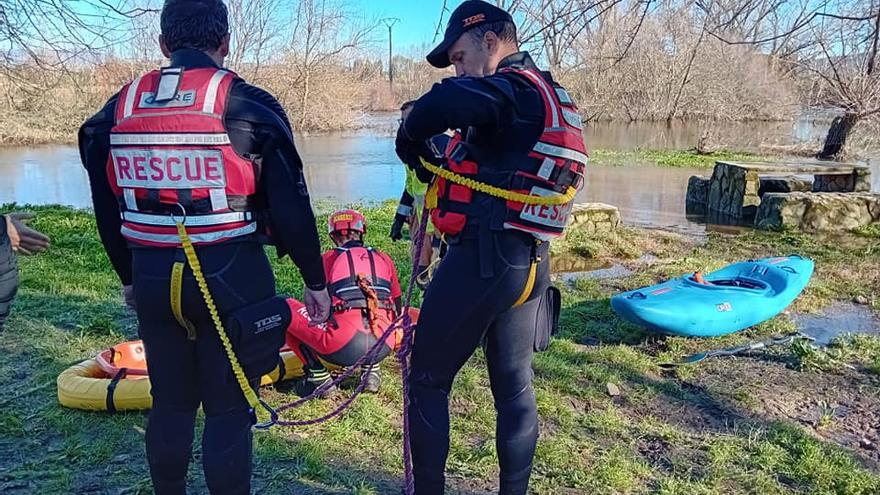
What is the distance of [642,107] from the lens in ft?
95.3

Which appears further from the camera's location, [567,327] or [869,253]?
[869,253]

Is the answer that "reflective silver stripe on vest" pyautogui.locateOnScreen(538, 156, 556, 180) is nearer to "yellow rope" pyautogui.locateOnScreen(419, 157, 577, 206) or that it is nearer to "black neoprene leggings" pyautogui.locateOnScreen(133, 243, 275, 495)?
"yellow rope" pyautogui.locateOnScreen(419, 157, 577, 206)

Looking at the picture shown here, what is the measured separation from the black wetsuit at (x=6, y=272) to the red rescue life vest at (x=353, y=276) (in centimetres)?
175

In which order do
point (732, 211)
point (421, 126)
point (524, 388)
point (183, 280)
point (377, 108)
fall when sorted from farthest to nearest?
point (377, 108)
point (732, 211)
point (524, 388)
point (421, 126)
point (183, 280)

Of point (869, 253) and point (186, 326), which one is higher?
point (186, 326)

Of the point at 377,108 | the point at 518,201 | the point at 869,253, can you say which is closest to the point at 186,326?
the point at 518,201

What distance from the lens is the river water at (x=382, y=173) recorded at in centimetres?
1454

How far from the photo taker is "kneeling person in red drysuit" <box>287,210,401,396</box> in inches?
154

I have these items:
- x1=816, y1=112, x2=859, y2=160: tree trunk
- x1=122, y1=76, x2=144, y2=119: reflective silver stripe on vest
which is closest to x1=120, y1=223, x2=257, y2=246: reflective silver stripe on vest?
x1=122, y1=76, x2=144, y2=119: reflective silver stripe on vest

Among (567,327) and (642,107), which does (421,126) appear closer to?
(567,327)

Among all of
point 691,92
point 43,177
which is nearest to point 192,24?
point 43,177

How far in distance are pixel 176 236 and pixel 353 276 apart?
193cm

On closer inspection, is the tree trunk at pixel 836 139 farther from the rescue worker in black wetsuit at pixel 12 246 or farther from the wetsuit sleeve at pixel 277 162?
the rescue worker in black wetsuit at pixel 12 246

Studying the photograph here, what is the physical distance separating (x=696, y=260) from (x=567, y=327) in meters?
3.37
